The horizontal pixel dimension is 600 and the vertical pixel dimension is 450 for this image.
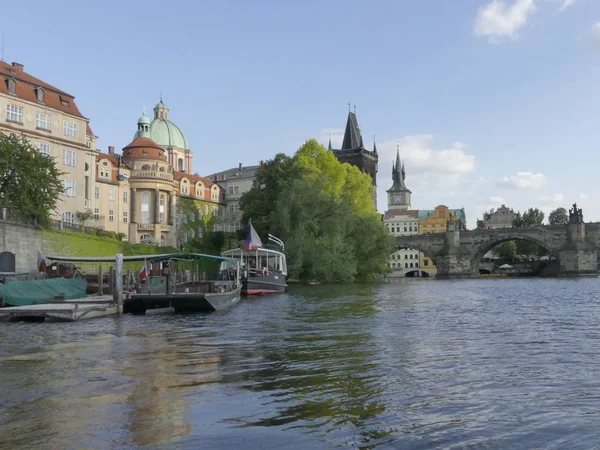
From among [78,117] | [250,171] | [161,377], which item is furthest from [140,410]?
[250,171]

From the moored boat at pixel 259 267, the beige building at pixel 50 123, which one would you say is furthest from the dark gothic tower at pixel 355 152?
the moored boat at pixel 259 267

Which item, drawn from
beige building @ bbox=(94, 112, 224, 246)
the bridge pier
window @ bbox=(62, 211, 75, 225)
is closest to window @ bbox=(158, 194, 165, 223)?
beige building @ bbox=(94, 112, 224, 246)

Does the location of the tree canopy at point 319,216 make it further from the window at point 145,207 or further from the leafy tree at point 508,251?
the leafy tree at point 508,251

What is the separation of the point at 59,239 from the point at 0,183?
7009mm

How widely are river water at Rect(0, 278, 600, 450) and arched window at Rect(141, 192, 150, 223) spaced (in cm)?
5801

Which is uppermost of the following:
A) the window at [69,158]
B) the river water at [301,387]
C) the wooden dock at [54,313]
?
the window at [69,158]

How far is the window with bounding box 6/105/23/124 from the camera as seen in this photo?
Result: 5303cm

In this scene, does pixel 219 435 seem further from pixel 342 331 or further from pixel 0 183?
pixel 0 183

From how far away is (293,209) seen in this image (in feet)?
198

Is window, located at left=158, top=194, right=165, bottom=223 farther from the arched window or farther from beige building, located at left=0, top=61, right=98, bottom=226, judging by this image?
beige building, located at left=0, top=61, right=98, bottom=226

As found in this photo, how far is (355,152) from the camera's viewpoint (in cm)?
13138

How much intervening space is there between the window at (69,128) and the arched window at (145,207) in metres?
20.5

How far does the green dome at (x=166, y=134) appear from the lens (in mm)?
108000

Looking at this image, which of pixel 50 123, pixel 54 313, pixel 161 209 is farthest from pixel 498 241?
pixel 54 313
